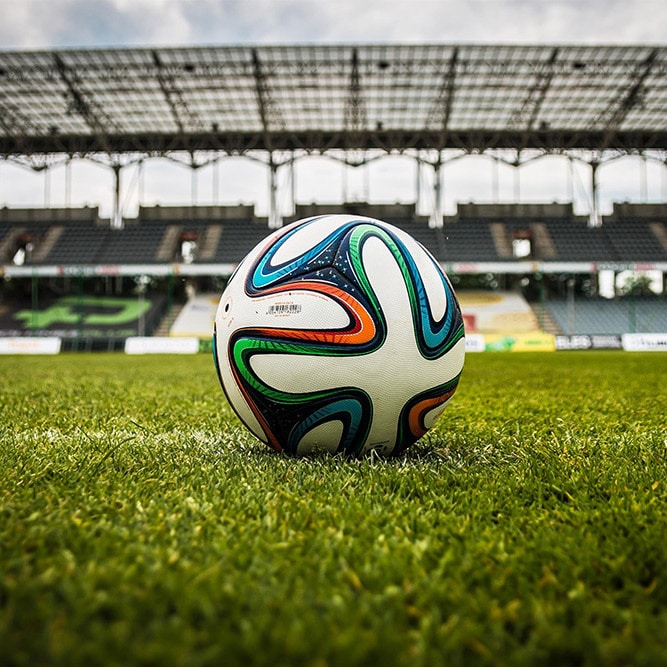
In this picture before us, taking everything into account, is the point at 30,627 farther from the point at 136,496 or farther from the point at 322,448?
the point at 322,448

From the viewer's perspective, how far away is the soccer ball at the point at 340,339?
8.75ft

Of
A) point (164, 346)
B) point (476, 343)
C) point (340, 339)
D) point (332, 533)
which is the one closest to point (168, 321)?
point (164, 346)

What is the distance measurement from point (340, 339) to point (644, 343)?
2618 centimetres

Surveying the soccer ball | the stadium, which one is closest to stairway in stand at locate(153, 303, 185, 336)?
the stadium

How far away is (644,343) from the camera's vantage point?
84.0 ft

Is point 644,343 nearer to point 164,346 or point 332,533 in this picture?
point 164,346

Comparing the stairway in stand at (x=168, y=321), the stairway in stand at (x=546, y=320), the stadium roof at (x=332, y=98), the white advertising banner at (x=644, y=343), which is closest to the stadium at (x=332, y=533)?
the white advertising banner at (x=644, y=343)

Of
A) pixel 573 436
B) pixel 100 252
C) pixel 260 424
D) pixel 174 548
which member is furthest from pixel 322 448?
pixel 100 252

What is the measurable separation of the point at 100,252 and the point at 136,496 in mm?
33154

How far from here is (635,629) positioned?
125 cm

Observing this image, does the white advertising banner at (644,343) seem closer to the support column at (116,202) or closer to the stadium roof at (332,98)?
the stadium roof at (332,98)

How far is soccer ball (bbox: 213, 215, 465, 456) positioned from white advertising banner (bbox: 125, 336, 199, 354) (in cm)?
2261

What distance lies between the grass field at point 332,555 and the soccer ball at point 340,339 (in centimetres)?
18

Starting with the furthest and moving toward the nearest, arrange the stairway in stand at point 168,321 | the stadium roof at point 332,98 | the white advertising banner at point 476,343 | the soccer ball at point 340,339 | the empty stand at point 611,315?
the stairway in stand at point 168,321 < the empty stand at point 611,315 < the stadium roof at point 332,98 < the white advertising banner at point 476,343 < the soccer ball at point 340,339
